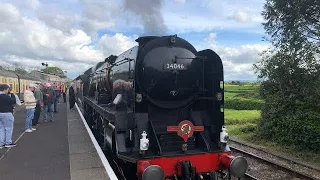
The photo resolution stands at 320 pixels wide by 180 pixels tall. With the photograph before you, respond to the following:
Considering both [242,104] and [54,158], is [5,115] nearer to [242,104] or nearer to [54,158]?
[54,158]

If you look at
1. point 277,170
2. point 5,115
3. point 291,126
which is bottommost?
point 277,170

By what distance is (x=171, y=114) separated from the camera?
6.40 meters

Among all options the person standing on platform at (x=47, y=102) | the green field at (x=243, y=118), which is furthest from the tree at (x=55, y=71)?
the person standing on platform at (x=47, y=102)

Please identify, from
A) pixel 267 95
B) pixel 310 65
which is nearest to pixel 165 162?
pixel 310 65

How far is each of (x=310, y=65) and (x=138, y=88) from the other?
7069 millimetres

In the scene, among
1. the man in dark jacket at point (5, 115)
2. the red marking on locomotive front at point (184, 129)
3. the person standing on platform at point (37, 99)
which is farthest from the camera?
the person standing on platform at point (37, 99)

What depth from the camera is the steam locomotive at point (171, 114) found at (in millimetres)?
5645

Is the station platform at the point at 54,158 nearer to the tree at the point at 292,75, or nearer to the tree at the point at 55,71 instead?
the tree at the point at 292,75

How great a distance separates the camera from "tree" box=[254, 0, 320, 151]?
1021 cm

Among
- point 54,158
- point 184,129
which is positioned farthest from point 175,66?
point 54,158

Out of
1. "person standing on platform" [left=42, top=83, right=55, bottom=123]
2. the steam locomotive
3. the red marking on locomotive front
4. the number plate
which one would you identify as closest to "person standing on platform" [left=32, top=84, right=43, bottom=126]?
"person standing on platform" [left=42, top=83, right=55, bottom=123]

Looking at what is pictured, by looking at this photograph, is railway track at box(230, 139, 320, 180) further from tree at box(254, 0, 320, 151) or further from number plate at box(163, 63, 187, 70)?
number plate at box(163, 63, 187, 70)

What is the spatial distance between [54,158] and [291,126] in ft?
24.8

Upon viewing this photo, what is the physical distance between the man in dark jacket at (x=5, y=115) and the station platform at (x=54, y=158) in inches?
12.6
